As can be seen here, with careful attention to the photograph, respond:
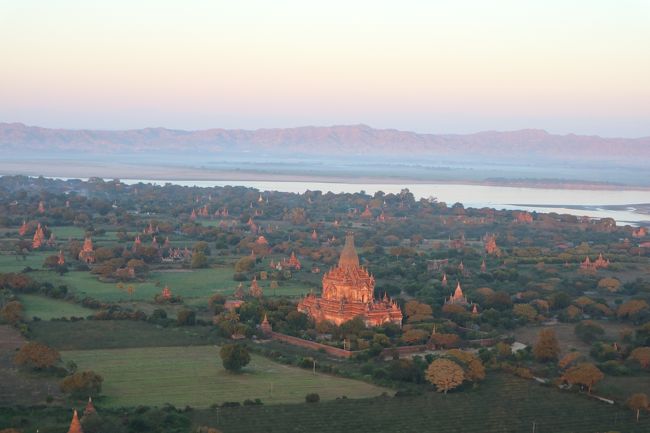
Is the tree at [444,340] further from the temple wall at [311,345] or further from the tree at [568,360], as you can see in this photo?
the tree at [568,360]

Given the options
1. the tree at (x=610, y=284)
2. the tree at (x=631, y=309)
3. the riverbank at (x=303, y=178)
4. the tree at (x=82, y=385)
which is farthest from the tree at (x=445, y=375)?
the riverbank at (x=303, y=178)

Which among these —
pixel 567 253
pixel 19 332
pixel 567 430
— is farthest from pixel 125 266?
pixel 567 430

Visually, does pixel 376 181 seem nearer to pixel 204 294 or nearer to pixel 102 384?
pixel 204 294

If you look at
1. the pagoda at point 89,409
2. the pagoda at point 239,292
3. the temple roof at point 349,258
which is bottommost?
the pagoda at point 239,292

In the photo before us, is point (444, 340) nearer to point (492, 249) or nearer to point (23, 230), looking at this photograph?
point (492, 249)

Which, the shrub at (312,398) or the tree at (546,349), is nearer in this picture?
the shrub at (312,398)

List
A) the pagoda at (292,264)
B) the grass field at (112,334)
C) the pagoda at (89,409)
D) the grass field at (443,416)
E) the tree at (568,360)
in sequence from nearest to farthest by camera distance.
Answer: the pagoda at (89,409), the grass field at (443,416), the tree at (568,360), the grass field at (112,334), the pagoda at (292,264)

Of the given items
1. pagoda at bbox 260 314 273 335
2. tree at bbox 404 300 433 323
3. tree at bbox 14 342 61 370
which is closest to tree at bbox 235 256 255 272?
tree at bbox 404 300 433 323
